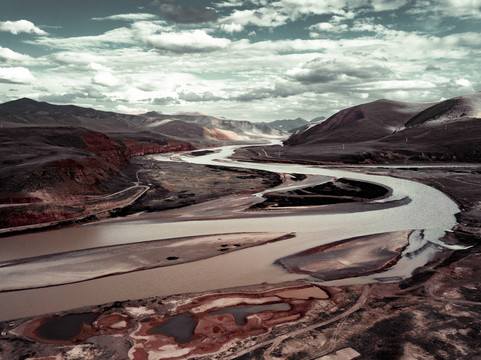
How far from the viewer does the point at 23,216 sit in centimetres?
3006

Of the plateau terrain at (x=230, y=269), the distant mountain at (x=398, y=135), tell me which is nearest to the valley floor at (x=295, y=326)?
the plateau terrain at (x=230, y=269)

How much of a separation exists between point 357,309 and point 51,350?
11.8 m

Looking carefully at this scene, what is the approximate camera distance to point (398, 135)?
117 meters

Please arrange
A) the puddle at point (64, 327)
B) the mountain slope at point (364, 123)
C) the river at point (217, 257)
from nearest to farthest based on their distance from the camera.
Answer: the puddle at point (64, 327)
the river at point (217, 257)
the mountain slope at point (364, 123)

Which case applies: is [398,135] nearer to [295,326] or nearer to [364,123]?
[364,123]

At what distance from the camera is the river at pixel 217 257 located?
53.7ft

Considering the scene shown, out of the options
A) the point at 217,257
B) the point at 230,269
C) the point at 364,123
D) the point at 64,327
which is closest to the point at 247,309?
the point at 230,269

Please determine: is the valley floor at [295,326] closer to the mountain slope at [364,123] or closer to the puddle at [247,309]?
the puddle at [247,309]

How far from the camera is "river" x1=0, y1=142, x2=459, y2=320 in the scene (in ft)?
53.7

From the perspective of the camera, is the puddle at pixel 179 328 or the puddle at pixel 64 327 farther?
the puddle at pixel 64 327

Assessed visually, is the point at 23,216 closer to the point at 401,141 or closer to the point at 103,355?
the point at 103,355

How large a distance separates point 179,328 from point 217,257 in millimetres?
8485

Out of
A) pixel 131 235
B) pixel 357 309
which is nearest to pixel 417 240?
pixel 357 309

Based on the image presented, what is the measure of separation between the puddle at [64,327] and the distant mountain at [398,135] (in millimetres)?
84151
